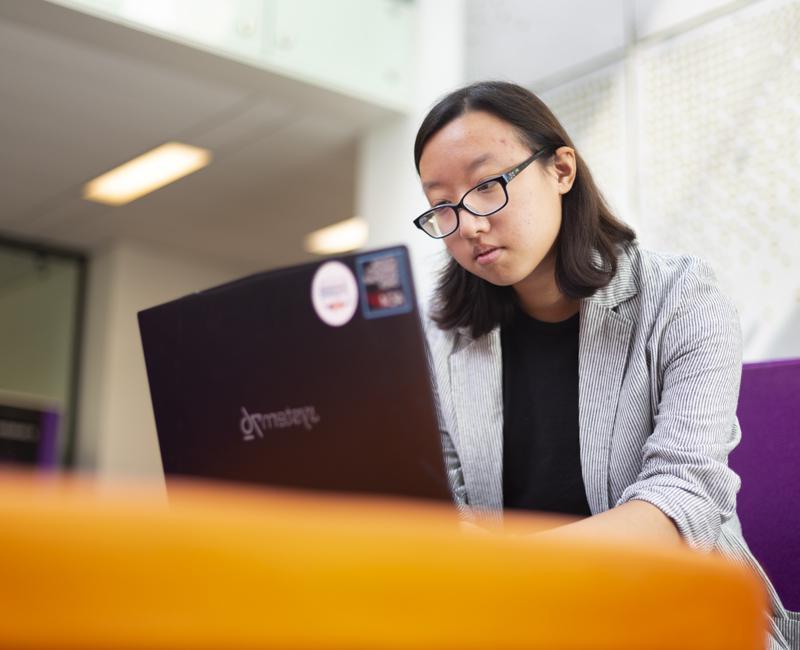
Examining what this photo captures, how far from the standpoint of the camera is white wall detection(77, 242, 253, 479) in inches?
217

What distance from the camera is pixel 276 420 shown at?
90cm

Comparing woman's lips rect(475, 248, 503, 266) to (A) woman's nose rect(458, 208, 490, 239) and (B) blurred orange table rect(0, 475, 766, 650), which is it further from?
(B) blurred orange table rect(0, 475, 766, 650)

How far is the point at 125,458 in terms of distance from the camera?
546 centimetres

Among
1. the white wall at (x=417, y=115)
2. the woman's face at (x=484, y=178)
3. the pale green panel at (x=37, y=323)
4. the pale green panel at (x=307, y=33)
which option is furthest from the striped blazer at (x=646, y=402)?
the pale green panel at (x=37, y=323)

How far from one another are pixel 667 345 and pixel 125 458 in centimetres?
465

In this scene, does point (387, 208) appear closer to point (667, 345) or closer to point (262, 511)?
point (667, 345)

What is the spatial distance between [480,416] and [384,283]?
2.07ft

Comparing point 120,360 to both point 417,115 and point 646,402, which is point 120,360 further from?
point 646,402

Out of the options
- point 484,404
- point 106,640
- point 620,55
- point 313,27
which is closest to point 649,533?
point 484,404

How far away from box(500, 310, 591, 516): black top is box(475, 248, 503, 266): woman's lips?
175 millimetres

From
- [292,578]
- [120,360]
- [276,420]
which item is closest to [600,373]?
[276,420]

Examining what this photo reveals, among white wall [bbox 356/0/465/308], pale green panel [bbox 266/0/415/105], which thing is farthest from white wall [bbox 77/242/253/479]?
pale green panel [bbox 266/0/415/105]

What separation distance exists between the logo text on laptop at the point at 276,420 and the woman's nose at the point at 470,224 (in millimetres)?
475

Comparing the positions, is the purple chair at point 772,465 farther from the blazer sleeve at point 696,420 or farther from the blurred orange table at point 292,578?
the blurred orange table at point 292,578
